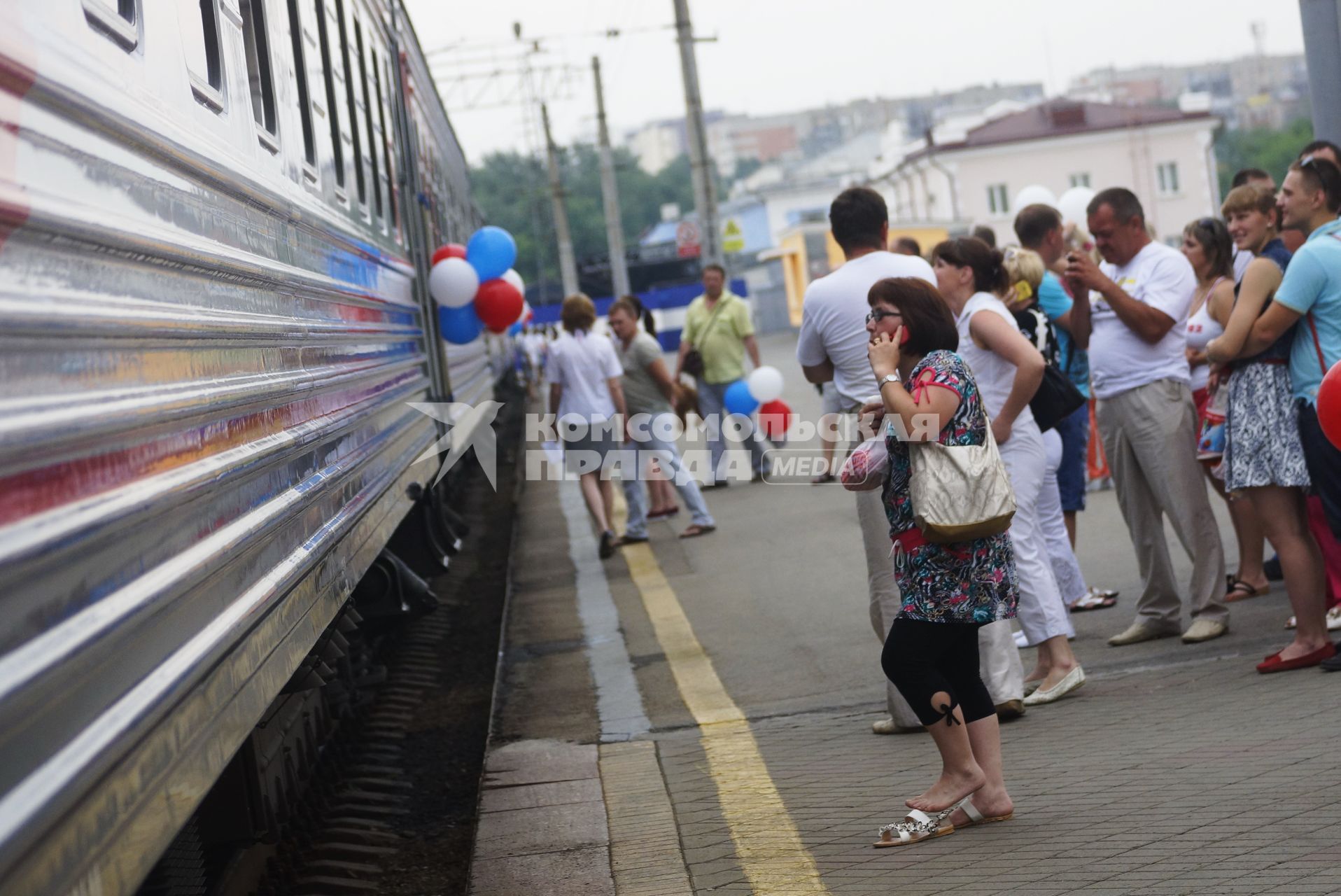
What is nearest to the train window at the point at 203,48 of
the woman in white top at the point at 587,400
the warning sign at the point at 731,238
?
the woman in white top at the point at 587,400

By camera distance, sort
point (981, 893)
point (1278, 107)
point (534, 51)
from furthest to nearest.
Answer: point (1278, 107)
point (534, 51)
point (981, 893)

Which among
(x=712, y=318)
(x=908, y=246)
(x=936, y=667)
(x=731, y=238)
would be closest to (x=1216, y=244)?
(x=908, y=246)

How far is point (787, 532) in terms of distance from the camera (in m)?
10.6

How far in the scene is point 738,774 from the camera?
522 cm

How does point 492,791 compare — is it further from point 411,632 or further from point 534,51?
point 534,51

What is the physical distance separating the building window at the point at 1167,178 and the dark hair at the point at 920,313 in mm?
66092

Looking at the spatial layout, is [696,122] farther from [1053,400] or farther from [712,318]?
[1053,400]

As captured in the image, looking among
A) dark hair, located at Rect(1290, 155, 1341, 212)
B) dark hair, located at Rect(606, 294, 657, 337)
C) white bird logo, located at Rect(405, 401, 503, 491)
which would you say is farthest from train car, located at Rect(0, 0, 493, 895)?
dark hair, located at Rect(606, 294, 657, 337)

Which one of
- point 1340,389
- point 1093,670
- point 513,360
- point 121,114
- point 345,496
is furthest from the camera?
point 513,360

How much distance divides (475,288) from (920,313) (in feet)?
18.0

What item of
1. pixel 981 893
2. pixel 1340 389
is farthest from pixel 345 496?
pixel 1340 389

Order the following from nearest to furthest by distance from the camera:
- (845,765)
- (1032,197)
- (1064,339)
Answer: (845,765) < (1064,339) < (1032,197)

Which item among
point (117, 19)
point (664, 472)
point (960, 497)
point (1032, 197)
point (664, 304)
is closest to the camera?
point (117, 19)

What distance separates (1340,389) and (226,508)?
3069 mm
